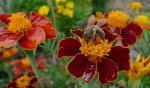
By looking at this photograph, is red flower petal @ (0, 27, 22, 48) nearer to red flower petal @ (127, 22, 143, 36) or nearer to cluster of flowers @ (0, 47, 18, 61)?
red flower petal @ (127, 22, 143, 36)

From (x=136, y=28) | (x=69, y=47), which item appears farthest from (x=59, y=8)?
(x=69, y=47)

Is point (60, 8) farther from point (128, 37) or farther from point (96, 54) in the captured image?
point (96, 54)

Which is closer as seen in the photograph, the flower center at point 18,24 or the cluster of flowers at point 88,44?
the cluster of flowers at point 88,44

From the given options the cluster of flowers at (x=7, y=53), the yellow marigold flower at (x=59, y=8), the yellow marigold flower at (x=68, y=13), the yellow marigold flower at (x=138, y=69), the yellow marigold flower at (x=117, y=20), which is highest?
the yellow marigold flower at (x=117, y=20)

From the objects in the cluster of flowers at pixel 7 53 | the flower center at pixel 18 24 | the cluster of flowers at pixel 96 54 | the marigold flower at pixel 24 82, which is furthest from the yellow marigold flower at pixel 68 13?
the cluster of flowers at pixel 96 54

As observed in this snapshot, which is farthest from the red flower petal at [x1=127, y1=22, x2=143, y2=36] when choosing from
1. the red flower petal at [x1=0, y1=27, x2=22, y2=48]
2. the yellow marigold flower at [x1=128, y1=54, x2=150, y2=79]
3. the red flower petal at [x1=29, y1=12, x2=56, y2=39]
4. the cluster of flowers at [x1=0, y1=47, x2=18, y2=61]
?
the cluster of flowers at [x1=0, y1=47, x2=18, y2=61]

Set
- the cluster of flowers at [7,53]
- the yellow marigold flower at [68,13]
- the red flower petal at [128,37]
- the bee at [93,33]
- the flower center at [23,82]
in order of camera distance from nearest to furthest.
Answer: the bee at [93,33] < the red flower petal at [128,37] < the flower center at [23,82] < the cluster of flowers at [7,53] < the yellow marigold flower at [68,13]

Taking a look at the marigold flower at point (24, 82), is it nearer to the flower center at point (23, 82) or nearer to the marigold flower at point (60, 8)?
the flower center at point (23, 82)
